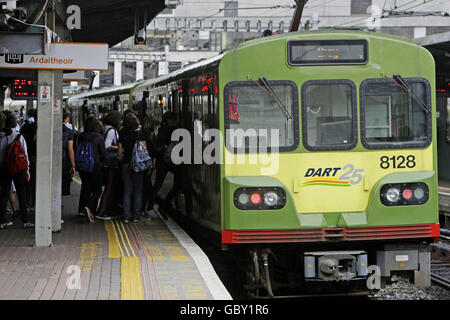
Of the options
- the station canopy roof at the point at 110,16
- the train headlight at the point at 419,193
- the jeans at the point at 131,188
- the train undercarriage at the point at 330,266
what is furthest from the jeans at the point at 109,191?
the train headlight at the point at 419,193

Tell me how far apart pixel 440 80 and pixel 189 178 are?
10.5 meters

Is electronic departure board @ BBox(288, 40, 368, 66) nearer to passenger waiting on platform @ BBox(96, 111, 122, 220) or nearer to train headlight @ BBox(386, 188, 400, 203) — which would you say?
train headlight @ BBox(386, 188, 400, 203)

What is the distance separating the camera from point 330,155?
8367 mm

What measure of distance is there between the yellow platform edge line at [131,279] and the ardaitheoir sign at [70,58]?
7.88 ft

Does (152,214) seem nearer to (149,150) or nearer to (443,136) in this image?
(149,150)

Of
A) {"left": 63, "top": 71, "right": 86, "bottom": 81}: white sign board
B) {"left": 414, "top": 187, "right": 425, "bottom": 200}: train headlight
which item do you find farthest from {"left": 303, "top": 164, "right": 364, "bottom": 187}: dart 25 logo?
{"left": 63, "top": 71, "right": 86, "bottom": 81}: white sign board
